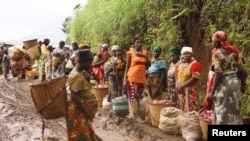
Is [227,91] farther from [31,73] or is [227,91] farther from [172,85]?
[31,73]

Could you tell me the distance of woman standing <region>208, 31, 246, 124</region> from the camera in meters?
5.10

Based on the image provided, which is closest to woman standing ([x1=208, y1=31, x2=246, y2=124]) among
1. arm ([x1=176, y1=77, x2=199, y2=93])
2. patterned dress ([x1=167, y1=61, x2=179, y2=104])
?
arm ([x1=176, y1=77, x2=199, y2=93])

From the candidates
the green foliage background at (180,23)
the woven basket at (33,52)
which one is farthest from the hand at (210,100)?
the woven basket at (33,52)

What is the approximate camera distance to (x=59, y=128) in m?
7.83

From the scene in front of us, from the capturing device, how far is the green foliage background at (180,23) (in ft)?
22.8

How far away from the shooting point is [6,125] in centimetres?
809

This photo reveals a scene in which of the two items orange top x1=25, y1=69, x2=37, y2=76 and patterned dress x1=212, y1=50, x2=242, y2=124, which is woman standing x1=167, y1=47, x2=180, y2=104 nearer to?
patterned dress x1=212, y1=50, x2=242, y2=124

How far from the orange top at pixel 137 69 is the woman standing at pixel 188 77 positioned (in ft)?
4.25

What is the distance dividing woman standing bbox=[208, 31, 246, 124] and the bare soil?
148cm

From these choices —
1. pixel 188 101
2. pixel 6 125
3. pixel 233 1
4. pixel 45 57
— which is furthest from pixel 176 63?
pixel 45 57

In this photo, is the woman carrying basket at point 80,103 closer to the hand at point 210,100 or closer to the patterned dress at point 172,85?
the hand at point 210,100

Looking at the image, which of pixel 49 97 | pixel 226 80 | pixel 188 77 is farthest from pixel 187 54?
pixel 49 97

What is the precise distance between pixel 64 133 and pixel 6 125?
1424 millimetres

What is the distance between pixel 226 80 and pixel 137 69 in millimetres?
3033
